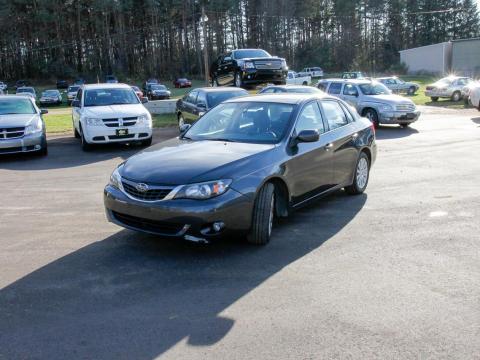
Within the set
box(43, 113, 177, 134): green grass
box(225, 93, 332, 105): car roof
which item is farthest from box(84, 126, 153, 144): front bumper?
box(225, 93, 332, 105): car roof

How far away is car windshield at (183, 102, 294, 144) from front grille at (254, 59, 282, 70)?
15311 millimetres

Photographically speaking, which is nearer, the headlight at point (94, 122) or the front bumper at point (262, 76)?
the headlight at point (94, 122)

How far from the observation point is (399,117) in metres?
17.4

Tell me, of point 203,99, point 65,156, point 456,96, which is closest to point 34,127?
point 65,156

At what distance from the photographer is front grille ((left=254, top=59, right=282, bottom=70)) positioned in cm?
2172

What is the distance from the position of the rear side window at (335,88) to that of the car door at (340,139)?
12.7 metres

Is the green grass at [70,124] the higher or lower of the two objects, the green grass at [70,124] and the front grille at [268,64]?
the lower

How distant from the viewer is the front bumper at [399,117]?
1739 cm

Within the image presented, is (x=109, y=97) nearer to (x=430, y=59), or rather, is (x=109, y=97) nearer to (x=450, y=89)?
(x=450, y=89)

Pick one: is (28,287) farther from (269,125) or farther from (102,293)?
(269,125)

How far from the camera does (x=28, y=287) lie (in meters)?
4.55

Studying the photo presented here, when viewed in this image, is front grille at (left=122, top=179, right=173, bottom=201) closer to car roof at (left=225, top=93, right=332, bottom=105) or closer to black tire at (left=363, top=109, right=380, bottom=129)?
car roof at (left=225, top=93, right=332, bottom=105)

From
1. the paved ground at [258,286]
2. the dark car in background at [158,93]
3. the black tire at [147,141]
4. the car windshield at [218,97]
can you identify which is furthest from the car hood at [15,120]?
the dark car in background at [158,93]

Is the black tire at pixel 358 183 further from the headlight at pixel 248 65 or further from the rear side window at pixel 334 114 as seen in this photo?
the headlight at pixel 248 65
